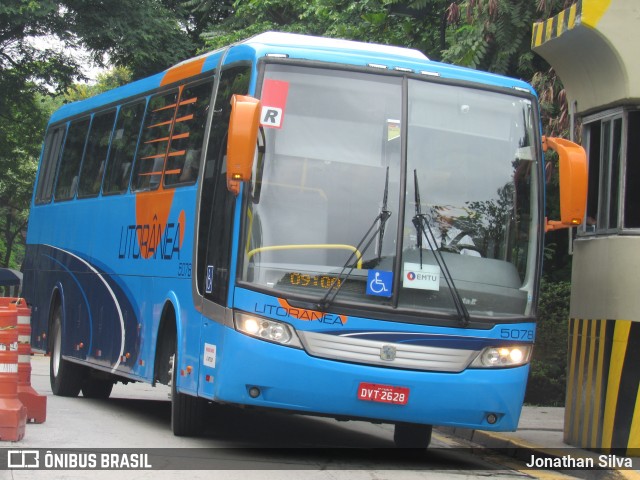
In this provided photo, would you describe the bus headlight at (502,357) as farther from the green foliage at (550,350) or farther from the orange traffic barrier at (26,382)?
the green foliage at (550,350)

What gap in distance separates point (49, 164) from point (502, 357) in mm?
10067

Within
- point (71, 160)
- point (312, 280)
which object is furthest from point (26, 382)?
point (71, 160)

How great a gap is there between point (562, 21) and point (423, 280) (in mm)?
3463

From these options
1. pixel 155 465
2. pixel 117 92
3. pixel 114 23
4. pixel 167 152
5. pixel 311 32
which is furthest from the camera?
pixel 114 23

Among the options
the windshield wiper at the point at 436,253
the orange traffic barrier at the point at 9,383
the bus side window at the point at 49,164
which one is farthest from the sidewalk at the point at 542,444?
the bus side window at the point at 49,164

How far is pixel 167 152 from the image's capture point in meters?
12.4

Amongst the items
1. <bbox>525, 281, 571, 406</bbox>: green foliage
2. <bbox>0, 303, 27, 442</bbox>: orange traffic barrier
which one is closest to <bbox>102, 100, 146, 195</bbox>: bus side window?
<bbox>0, 303, 27, 442</bbox>: orange traffic barrier

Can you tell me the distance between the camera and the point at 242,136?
9.01 metres

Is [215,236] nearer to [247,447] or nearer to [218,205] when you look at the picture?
[218,205]

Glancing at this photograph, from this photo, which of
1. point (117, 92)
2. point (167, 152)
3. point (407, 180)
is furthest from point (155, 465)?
point (117, 92)

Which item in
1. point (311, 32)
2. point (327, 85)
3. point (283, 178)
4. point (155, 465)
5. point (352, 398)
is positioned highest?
point (311, 32)

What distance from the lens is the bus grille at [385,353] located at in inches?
366

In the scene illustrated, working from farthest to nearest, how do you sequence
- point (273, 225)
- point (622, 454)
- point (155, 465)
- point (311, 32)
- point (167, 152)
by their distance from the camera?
1. point (311, 32)
2. point (167, 152)
3. point (622, 454)
4. point (273, 225)
5. point (155, 465)

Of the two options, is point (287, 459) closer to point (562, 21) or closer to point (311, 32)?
point (562, 21)
